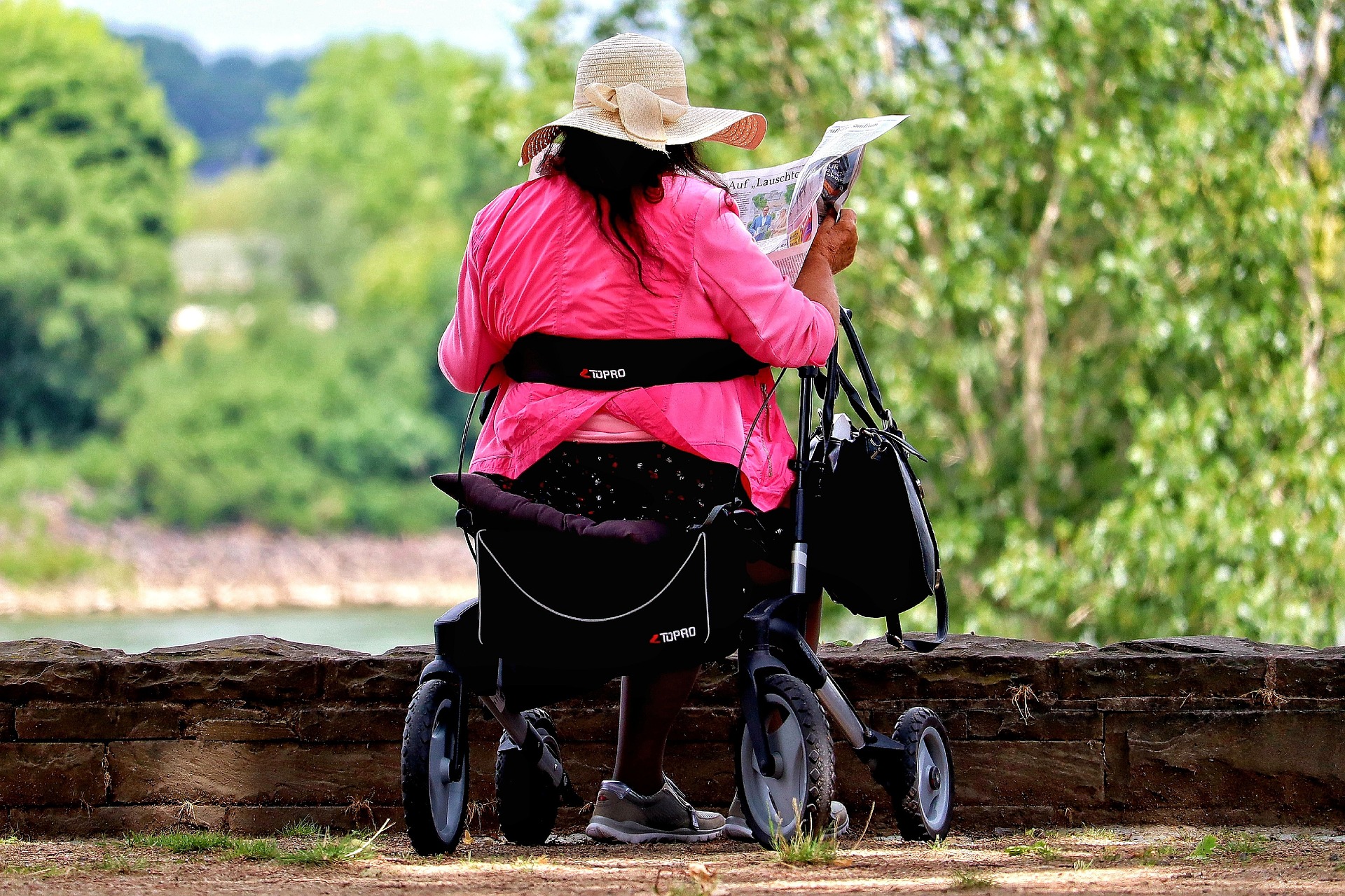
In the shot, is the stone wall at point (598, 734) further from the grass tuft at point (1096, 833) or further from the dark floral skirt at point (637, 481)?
the dark floral skirt at point (637, 481)

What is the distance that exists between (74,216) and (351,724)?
47477mm

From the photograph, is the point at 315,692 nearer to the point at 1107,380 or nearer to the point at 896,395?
the point at 896,395

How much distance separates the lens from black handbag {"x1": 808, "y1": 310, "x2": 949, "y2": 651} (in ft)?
10.2

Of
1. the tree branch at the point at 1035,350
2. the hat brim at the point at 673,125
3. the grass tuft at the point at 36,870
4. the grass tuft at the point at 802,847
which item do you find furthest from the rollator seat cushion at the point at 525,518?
the tree branch at the point at 1035,350

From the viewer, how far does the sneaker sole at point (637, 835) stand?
330 centimetres

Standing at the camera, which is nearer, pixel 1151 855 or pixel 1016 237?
pixel 1151 855

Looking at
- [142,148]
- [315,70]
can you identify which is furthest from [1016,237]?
[315,70]

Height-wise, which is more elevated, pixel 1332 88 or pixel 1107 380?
pixel 1332 88

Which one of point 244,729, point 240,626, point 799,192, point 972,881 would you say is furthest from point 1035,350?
point 240,626

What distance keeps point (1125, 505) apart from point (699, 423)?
7.42 m

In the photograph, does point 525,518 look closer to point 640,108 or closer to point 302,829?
point 640,108

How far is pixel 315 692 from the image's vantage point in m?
3.80

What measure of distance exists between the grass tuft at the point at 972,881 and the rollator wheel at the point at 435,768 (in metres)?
0.91

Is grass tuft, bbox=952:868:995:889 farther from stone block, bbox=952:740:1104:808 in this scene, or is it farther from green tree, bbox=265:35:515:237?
green tree, bbox=265:35:515:237
